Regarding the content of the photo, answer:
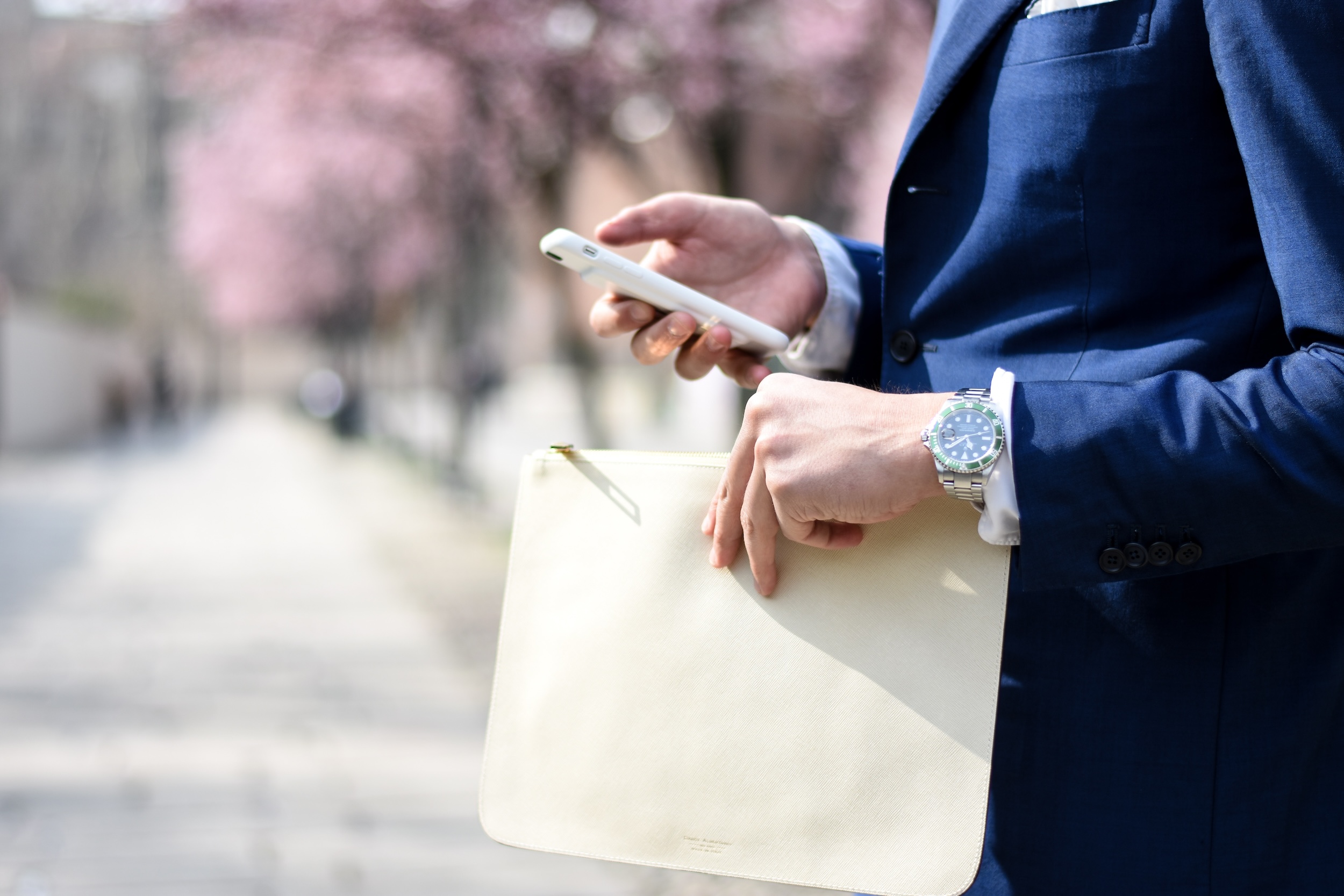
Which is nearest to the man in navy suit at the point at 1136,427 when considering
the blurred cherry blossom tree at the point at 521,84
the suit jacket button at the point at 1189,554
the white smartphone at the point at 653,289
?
the suit jacket button at the point at 1189,554

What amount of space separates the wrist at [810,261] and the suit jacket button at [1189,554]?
714mm

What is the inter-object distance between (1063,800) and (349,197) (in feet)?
55.1

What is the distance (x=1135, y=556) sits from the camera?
3.50ft

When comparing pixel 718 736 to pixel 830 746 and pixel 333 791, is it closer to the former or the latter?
pixel 830 746

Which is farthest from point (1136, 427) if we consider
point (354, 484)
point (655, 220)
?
point (354, 484)

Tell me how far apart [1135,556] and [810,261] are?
29.1 inches

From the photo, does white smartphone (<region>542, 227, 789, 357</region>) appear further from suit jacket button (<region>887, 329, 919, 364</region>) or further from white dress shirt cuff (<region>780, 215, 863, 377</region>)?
suit jacket button (<region>887, 329, 919, 364</region>)

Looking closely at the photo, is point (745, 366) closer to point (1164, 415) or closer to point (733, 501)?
point (733, 501)

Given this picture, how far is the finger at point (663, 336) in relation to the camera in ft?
5.00

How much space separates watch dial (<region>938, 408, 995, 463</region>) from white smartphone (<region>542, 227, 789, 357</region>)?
479mm

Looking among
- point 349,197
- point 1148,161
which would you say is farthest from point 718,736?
point 349,197

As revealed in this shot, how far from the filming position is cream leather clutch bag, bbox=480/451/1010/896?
116 cm

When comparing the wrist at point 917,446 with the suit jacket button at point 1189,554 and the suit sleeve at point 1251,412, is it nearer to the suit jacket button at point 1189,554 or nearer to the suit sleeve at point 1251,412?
the suit sleeve at point 1251,412

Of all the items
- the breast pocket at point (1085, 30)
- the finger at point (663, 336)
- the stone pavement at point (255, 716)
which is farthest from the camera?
the stone pavement at point (255, 716)
